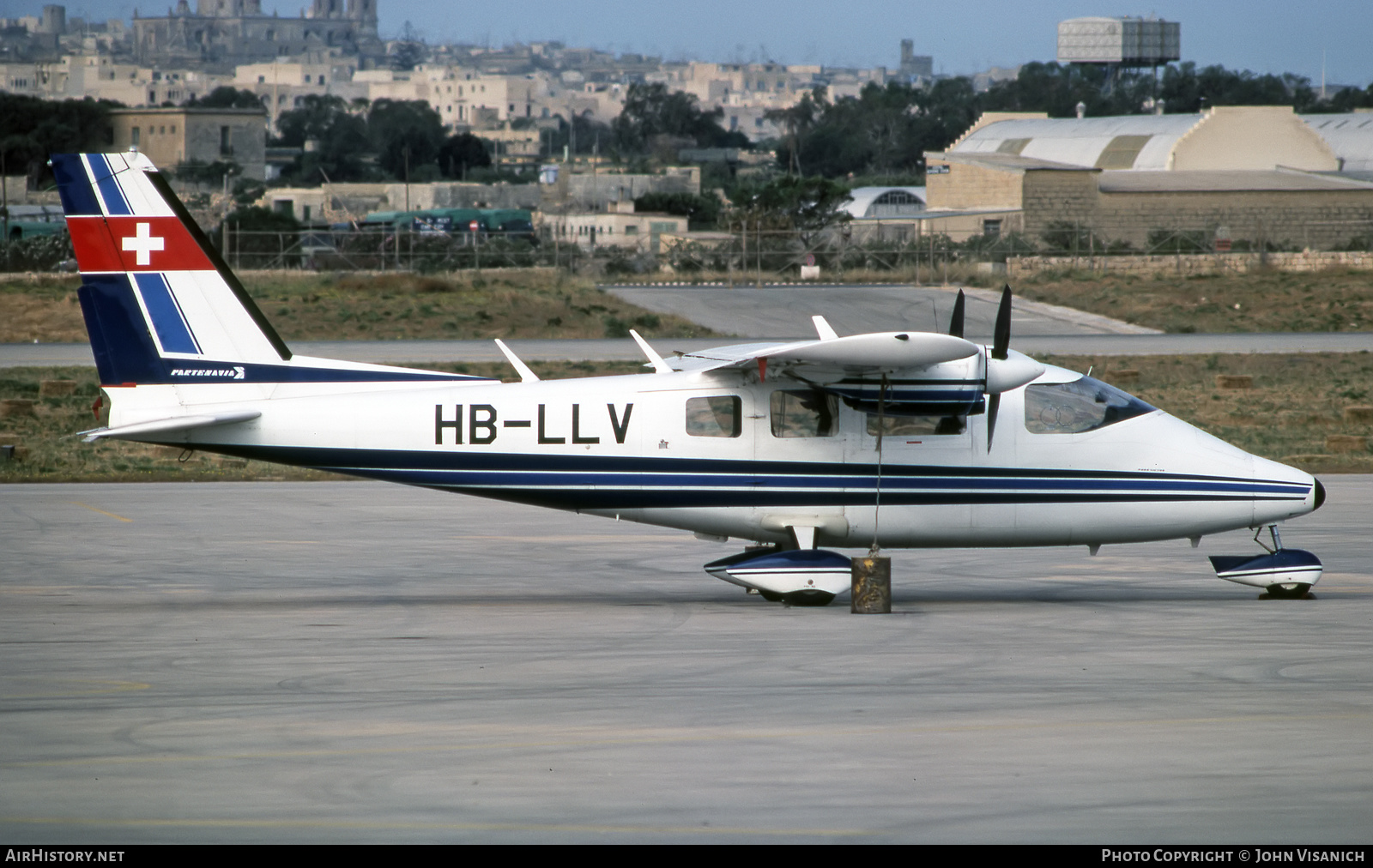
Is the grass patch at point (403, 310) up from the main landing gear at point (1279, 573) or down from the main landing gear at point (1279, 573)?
up

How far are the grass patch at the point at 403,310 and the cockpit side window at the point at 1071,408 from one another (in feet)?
111

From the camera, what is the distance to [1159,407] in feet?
112

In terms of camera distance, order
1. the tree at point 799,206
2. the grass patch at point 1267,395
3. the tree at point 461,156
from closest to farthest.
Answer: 1. the grass patch at point 1267,395
2. the tree at point 799,206
3. the tree at point 461,156

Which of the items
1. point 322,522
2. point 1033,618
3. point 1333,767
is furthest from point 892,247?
point 1333,767

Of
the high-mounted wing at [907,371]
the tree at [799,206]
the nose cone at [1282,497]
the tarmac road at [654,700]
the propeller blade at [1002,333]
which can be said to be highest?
the tree at [799,206]

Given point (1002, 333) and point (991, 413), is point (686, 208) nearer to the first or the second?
point (991, 413)

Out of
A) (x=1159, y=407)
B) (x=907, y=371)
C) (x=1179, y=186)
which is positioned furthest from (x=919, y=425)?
(x=1179, y=186)

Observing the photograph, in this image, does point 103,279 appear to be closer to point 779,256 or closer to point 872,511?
point 872,511

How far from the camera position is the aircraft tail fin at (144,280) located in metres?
15.1

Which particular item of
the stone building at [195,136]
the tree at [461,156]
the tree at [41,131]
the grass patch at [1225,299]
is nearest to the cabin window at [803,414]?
the grass patch at [1225,299]

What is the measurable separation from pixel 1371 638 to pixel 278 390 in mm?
10906

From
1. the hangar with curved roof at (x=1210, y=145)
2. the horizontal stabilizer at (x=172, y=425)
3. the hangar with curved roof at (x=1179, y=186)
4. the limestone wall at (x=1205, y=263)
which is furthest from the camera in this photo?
the hangar with curved roof at (x=1210, y=145)

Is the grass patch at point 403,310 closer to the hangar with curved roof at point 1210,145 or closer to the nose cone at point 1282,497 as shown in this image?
the nose cone at point 1282,497

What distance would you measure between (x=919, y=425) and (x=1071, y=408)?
167 cm
